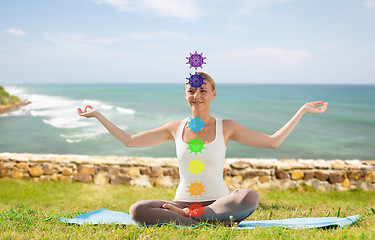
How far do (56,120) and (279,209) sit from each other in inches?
1094

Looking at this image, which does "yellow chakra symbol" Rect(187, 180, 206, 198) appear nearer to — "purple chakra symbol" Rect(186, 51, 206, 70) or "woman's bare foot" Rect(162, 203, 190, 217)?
"woman's bare foot" Rect(162, 203, 190, 217)

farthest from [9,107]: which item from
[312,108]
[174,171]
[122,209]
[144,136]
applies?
[312,108]

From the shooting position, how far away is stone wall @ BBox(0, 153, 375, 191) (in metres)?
6.61

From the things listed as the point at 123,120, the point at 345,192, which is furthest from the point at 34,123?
the point at 345,192

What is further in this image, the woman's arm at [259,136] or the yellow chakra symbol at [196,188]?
the woman's arm at [259,136]

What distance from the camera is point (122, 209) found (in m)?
5.11

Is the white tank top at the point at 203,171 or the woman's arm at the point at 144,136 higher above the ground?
the woman's arm at the point at 144,136

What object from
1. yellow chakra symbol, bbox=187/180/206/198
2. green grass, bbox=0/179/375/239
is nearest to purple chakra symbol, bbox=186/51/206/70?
yellow chakra symbol, bbox=187/180/206/198

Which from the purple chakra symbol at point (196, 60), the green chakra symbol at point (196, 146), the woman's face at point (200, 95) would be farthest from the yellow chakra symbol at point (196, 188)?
the purple chakra symbol at point (196, 60)

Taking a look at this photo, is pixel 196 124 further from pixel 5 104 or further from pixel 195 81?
pixel 5 104

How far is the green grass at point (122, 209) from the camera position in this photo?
295 centimetres

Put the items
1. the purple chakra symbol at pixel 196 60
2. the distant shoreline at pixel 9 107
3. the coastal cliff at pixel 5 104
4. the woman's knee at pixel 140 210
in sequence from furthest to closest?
the coastal cliff at pixel 5 104 < the distant shoreline at pixel 9 107 < the woman's knee at pixel 140 210 < the purple chakra symbol at pixel 196 60

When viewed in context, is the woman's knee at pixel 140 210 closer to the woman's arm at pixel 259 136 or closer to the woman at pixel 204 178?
the woman at pixel 204 178

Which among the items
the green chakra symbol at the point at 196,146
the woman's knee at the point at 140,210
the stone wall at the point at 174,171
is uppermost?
the green chakra symbol at the point at 196,146
